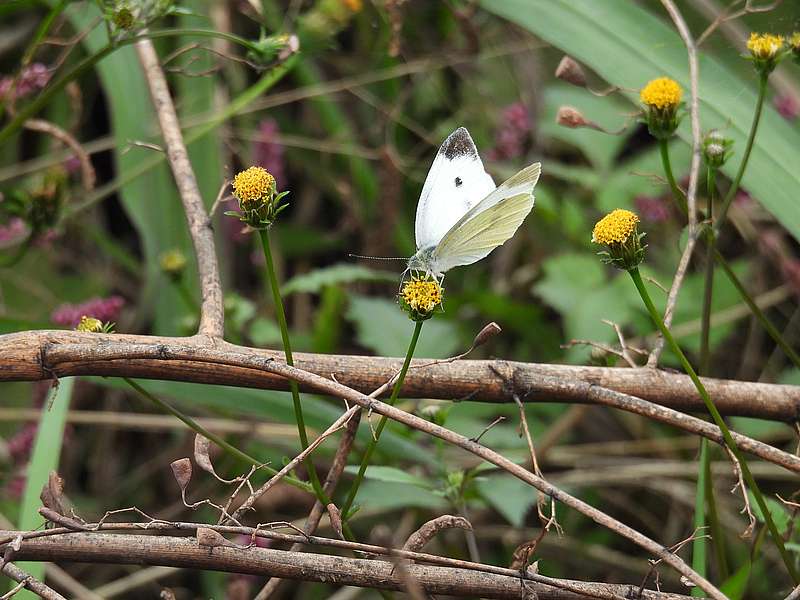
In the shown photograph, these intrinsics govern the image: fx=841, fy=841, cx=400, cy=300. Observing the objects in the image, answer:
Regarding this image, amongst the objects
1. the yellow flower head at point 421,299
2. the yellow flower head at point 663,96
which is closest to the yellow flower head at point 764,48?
the yellow flower head at point 663,96

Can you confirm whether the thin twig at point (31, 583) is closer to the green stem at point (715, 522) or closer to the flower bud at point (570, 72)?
the green stem at point (715, 522)

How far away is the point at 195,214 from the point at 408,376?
0.44 m

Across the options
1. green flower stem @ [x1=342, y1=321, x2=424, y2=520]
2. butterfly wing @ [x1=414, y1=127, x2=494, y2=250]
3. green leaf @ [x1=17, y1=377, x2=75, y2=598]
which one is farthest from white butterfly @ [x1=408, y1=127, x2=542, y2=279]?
green leaf @ [x1=17, y1=377, x2=75, y2=598]

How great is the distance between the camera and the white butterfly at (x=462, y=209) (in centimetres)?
138

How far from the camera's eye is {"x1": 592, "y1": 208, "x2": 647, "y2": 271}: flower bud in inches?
40.8

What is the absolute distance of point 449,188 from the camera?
1.57 m

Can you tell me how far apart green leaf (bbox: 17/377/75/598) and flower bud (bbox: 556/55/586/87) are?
0.89 m

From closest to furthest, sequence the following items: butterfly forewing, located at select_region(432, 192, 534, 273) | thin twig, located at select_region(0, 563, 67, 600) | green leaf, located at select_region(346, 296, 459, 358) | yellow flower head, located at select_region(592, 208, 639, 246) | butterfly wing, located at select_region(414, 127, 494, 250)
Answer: thin twig, located at select_region(0, 563, 67, 600), yellow flower head, located at select_region(592, 208, 639, 246), butterfly forewing, located at select_region(432, 192, 534, 273), butterfly wing, located at select_region(414, 127, 494, 250), green leaf, located at select_region(346, 296, 459, 358)

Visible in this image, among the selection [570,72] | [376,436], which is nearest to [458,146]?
[570,72]

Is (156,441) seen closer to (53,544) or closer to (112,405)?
(112,405)

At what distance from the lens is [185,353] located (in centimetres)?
99

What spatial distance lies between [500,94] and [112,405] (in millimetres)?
1637

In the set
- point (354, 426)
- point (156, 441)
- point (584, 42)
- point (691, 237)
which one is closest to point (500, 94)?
point (584, 42)

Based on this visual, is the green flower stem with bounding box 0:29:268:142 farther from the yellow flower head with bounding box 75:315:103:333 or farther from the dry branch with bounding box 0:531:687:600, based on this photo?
the dry branch with bounding box 0:531:687:600
